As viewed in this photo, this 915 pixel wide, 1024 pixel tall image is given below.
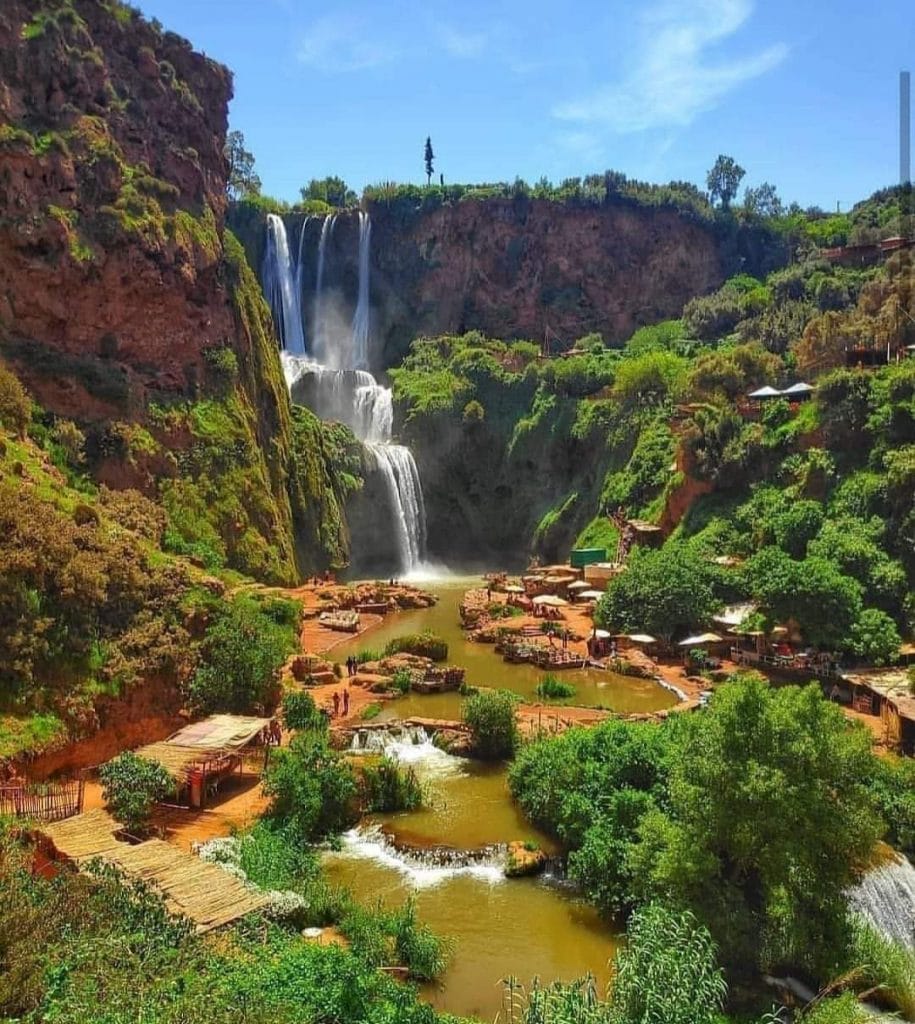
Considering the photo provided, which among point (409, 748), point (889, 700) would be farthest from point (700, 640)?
point (409, 748)

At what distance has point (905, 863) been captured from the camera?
14.4m

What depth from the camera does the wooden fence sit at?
1460 cm

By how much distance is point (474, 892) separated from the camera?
14.6 metres

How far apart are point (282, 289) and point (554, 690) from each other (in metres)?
49.1

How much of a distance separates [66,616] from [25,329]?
14633 millimetres

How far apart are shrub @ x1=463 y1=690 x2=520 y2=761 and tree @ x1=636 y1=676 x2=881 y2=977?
8.37 metres

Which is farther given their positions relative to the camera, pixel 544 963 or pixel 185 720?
pixel 185 720

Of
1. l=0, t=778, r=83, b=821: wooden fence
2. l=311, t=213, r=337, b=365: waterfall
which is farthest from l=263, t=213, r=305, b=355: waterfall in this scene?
l=0, t=778, r=83, b=821: wooden fence

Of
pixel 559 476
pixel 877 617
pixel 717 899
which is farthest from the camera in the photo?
pixel 559 476

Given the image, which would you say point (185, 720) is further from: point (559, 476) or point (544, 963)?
point (559, 476)

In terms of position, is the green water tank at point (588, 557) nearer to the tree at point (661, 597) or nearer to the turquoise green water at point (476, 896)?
the tree at point (661, 597)

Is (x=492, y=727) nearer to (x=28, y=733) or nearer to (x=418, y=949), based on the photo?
(x=418, y=949)

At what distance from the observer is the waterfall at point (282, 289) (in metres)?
65.3

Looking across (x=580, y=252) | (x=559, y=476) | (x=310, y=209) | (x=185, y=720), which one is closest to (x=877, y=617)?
(x=185, y=720)
